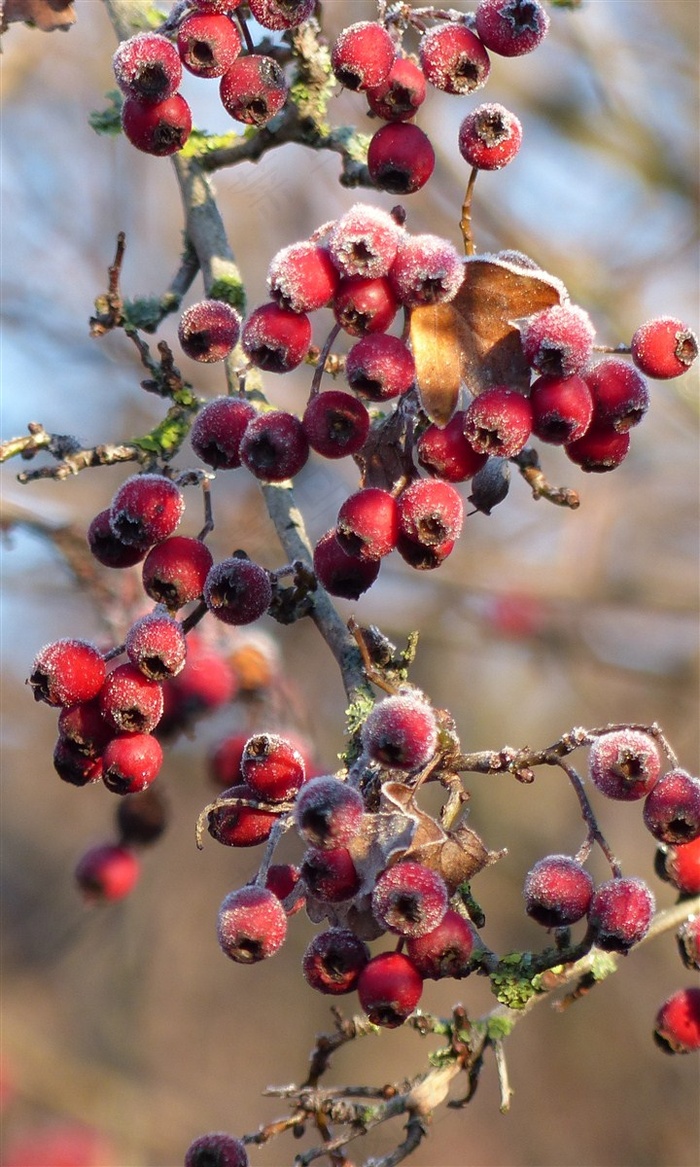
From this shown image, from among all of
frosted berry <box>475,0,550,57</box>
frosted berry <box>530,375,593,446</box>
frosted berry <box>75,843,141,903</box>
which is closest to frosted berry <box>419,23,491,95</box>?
frosted berry <box>475,0,550,57</box>

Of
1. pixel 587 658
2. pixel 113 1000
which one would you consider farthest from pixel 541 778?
pixel 113 1000

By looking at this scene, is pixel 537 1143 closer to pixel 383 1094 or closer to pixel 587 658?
pixel 587 658

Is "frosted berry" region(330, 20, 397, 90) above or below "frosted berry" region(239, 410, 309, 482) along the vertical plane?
above

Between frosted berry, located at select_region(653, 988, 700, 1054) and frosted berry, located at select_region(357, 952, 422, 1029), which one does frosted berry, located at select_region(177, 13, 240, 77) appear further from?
frosted berry, located at select_region(653, 988, 700, 1054)

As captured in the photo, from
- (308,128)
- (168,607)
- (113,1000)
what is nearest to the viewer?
(168,607)

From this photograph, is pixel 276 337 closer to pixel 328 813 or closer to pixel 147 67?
pixel 147 67

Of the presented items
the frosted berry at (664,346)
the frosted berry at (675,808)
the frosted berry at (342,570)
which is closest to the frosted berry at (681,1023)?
the frosted berry at (675,808)
